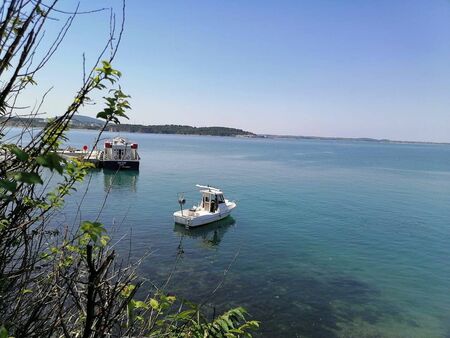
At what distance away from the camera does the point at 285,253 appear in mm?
24984

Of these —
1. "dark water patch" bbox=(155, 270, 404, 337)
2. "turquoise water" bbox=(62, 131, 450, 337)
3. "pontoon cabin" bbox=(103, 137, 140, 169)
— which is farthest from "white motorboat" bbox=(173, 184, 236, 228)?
"pontoon cabin" bbox=(103, 137, 140, 169)

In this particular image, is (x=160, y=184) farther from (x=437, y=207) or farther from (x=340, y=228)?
(x=437, y=207)

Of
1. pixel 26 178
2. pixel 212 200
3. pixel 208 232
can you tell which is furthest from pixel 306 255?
pixel 26 178

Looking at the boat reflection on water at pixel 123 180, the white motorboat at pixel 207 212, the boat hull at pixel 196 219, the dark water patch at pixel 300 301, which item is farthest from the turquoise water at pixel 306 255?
the white motorboat at pixel 207 212

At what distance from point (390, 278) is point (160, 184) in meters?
35.5

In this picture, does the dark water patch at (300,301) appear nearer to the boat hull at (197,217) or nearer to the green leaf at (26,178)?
the boat hull at (197,217)

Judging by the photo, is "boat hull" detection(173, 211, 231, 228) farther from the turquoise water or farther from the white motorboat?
the turquoise water

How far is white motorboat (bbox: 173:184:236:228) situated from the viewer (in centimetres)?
2920

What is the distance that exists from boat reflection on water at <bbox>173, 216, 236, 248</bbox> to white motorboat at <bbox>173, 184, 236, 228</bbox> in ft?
1.32

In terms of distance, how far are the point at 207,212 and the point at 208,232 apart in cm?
236

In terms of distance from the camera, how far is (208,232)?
96.1ft

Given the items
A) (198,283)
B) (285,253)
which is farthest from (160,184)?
(198,283)

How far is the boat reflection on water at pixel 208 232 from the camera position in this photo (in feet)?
88.6

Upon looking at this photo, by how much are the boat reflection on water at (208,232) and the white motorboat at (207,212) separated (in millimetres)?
403
